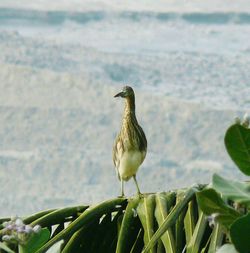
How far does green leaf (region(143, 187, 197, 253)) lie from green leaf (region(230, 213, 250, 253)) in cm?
64

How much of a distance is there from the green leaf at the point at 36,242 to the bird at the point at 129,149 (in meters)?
3.25

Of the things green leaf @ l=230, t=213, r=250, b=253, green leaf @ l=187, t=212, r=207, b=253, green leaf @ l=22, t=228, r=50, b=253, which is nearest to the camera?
green leaf @ l=230, t=213, r=250, b=253

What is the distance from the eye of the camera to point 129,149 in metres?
5.08

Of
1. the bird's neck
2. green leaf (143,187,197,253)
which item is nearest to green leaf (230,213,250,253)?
green leaf (143,187,197,253)

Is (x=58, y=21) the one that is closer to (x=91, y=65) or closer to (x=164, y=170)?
(x=91, y=65)

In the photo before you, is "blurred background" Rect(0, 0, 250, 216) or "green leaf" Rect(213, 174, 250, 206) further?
"blurred background" Rect(0, 0, 250, 216)

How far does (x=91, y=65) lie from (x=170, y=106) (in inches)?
106

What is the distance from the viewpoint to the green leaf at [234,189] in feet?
5.10

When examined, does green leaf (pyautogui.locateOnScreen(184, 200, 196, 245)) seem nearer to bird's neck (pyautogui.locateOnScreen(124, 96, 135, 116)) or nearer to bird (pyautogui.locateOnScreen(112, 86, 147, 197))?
bird (pyautogui.locateOnScreen(112, 86, 147, 197))

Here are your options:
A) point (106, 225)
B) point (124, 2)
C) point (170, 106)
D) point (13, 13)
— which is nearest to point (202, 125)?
point (170, 106)

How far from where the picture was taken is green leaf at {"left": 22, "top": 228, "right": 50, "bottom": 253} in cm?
164

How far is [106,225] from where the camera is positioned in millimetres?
2854

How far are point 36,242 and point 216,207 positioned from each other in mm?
247

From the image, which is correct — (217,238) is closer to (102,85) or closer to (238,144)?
(238,144)
